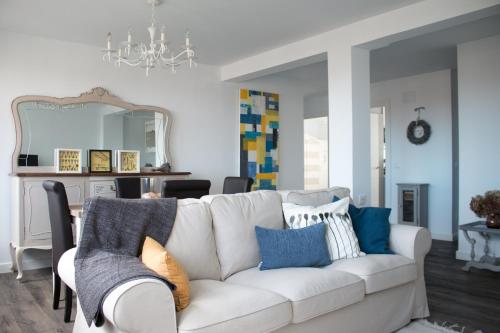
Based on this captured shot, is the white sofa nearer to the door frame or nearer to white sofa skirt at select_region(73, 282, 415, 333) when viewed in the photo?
white sofa skirt at select_region(73, 282, 415, 333)

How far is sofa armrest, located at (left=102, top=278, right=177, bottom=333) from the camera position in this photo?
160 centimetres

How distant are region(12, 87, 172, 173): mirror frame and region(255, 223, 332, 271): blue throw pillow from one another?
306 centimetres

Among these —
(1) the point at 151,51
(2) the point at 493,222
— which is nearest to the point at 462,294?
(2) the point at 493,222

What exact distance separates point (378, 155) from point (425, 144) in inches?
40.8

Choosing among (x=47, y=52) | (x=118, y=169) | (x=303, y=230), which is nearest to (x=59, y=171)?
(x=118, y=169)

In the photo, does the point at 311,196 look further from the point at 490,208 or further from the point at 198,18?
the point at 490,208

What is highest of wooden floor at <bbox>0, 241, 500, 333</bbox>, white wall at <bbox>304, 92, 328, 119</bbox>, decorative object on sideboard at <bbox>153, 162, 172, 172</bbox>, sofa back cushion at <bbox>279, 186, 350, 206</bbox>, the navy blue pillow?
white wall at <bbox>304, 92, 328, 119</bbox>

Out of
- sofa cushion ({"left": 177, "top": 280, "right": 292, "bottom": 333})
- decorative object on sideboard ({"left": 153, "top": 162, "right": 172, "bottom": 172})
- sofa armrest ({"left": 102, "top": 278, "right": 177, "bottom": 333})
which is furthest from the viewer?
decorative object on sideboard ({"left": 153, "top": 162, "right": 172, "bottom": 172})

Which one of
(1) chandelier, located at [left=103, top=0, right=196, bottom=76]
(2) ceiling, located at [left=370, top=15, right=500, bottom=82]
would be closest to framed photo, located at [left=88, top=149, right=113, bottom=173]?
(1) chandelier, located at [left=103, top=0, right=196, bottom=76]

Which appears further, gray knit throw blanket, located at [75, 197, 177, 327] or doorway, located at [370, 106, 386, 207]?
doorway, located at [370, 106, 386, 207]

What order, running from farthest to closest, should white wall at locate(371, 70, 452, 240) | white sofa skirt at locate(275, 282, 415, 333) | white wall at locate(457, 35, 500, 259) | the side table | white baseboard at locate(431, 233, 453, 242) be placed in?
1. white wall at locate(371, 70, 452, 240)
2. white baseboard at locate(431, 233, 453, 242)
3. white wall at locate(457, 35, 500, 259)
4. the side table
5. white sofa skirt at locate(275, 282, 415, 333)

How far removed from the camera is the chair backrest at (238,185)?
4.20 metres

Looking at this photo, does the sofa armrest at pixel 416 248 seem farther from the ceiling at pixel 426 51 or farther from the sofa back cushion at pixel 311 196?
the ceiling at pixel 426 51

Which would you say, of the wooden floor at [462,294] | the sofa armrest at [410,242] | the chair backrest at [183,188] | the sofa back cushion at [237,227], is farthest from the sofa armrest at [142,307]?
the wooden floor at [462,294]
